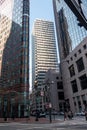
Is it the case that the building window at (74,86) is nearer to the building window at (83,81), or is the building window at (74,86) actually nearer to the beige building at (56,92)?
the building window at (83,81)

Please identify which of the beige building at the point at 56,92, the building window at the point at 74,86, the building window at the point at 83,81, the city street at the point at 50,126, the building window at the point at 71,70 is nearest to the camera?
the city street at the point at 50,126

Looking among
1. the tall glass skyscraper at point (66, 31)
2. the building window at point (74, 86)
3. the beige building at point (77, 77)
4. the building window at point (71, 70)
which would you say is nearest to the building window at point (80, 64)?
the beige building at point (77, 77)

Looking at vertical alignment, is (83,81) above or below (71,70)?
below

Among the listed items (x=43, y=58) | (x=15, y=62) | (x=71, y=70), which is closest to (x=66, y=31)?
(x=71, y=70)

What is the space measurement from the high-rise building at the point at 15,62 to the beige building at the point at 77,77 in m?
23.4

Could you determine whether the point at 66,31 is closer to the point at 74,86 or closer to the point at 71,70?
the point at 71,70

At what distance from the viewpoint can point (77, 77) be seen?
83.0 metres

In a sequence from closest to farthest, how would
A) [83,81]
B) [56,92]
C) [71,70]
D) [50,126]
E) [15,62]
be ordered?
[50,126], [15,62], [83,81], [71,70], [56,92]

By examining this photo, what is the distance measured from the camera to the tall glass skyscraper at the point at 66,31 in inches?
3498

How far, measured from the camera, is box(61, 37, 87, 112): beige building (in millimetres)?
77062

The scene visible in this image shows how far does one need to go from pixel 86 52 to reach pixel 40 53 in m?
113

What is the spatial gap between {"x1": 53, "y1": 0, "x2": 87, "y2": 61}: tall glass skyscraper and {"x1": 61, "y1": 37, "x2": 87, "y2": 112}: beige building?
7.55 m

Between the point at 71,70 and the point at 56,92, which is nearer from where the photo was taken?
the point at 71,70

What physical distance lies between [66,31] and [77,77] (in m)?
38.4
